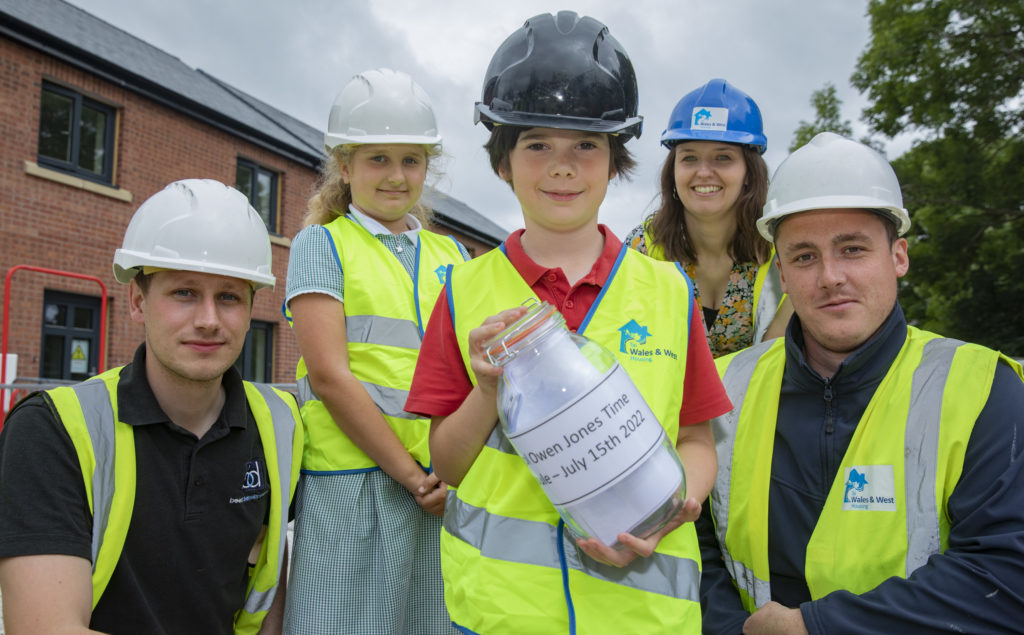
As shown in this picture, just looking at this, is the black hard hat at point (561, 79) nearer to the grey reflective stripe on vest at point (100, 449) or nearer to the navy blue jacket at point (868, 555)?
the navy blue jacket at point (868, 555)

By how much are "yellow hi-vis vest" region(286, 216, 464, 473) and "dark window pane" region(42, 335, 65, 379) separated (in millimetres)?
11555

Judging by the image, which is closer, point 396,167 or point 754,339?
point 396,167

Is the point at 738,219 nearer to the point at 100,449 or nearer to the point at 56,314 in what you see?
the point at 100,449

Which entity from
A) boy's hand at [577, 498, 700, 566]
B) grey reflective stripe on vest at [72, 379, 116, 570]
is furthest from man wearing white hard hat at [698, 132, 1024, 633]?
grey reflective stripe on vest at [72, 379, 116, 570]

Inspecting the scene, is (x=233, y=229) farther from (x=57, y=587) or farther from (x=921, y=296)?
(x=921, y=296)

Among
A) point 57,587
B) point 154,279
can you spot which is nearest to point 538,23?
point 154,279

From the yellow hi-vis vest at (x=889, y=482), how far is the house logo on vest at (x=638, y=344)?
664 mm

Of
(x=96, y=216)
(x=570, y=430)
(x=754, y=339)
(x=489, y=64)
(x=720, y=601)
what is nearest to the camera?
(x=570, y=430)

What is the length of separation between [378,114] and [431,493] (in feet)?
4.61

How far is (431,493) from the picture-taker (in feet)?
8.15

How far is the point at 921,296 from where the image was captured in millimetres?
17766

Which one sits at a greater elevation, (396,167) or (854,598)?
(396,167)

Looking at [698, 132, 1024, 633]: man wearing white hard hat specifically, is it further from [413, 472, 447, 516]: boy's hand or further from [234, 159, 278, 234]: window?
[234, 159, 278, 234]: window

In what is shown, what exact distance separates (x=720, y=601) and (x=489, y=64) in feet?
5.47
